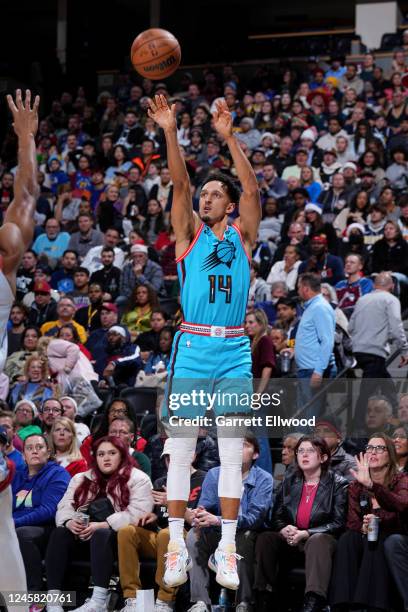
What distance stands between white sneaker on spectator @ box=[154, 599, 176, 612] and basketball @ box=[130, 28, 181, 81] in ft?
11.6

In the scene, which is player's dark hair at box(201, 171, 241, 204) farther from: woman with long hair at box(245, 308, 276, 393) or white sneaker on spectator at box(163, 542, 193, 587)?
woman with long hair at box(245, 308, 276, 393)

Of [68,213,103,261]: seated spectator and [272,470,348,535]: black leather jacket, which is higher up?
[68,213,103,261]: seated spectator

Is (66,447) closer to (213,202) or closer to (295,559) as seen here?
(295,559)

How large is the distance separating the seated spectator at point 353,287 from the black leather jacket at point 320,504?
3912 mm

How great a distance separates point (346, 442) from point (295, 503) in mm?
1459

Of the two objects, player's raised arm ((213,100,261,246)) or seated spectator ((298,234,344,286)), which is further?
seated spectator ((298,234,344,286))

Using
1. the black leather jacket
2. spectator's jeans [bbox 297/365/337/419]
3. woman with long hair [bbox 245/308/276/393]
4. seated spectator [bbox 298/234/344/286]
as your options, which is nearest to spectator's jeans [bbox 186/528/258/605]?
the black leather jacket

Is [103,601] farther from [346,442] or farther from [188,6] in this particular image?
[188,6]

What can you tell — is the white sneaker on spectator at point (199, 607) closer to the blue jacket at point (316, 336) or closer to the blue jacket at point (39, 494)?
the blue jacket at point (39, 494)

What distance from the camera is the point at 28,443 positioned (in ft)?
27.0

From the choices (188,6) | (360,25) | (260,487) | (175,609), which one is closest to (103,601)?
(175,609)

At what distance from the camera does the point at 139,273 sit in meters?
12.8

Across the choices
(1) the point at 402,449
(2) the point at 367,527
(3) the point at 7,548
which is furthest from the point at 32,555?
(3) the point at 7,548

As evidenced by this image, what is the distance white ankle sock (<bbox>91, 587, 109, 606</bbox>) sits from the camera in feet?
23.8
